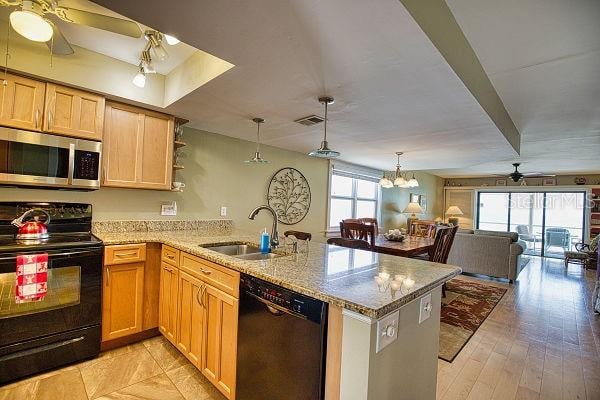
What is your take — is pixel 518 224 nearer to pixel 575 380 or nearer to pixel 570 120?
pixel 570 120

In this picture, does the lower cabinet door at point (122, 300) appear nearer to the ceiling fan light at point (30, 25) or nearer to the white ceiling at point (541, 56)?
the ceiling fan light at point (30, 25)

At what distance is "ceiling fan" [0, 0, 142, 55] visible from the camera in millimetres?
1342

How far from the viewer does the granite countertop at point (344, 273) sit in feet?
3.63

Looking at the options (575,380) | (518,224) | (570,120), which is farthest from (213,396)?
(518,224)

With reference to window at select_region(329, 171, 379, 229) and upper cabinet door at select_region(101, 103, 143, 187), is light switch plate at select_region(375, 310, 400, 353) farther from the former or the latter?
window at select_region(329, 171, 379, 229)

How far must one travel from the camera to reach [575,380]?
2111mm

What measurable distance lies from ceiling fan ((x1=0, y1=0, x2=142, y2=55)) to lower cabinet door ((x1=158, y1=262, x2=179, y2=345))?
162 cm

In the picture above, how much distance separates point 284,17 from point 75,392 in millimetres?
2517

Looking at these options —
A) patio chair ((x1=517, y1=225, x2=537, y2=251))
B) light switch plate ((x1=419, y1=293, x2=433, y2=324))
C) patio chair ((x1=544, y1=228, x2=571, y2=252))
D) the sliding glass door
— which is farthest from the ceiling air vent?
patio chair ((x1=544, y1=228, x2=571, y2=252))

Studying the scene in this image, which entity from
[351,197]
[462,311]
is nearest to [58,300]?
[462,311]

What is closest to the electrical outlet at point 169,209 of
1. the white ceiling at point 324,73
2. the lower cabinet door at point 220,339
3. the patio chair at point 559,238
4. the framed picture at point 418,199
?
the white ceiling at point 324,73

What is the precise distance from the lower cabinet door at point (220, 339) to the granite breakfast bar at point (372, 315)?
238 millimetres

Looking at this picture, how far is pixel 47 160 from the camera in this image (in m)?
2.14

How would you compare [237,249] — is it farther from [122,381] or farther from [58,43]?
[58,43]
